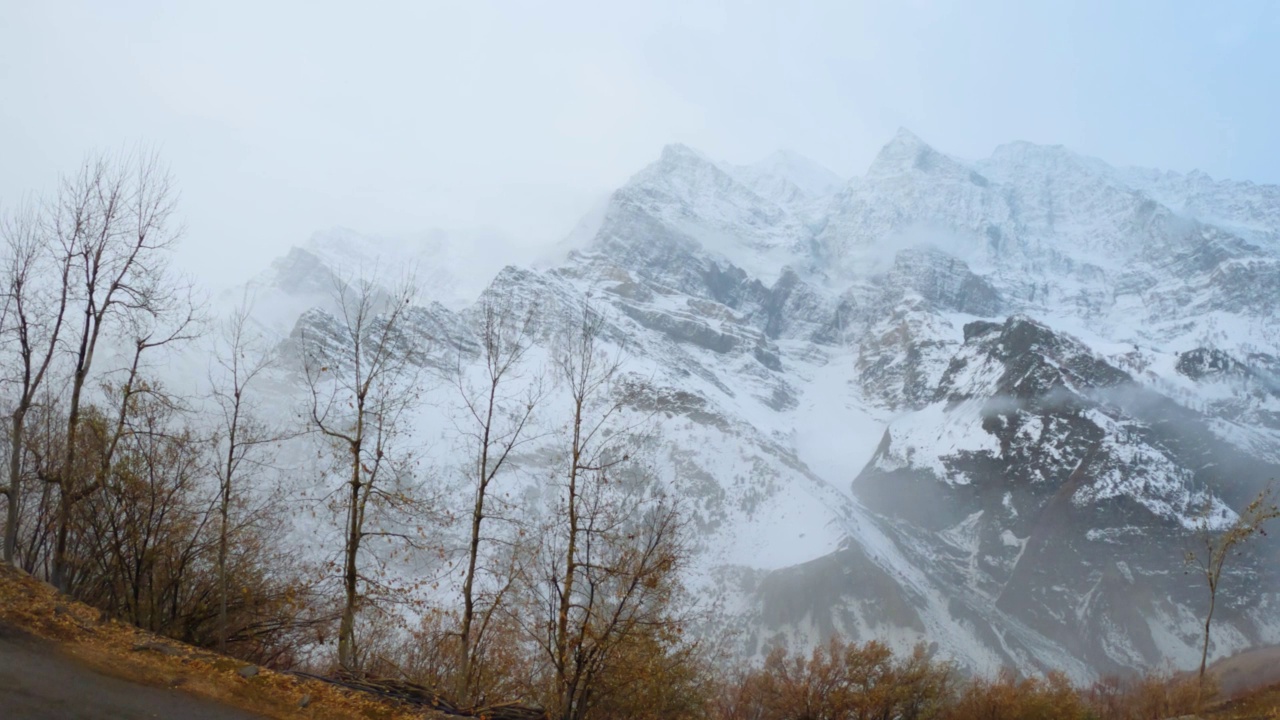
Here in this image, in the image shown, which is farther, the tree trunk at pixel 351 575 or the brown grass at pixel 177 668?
the tree trunk at pixel 351 575

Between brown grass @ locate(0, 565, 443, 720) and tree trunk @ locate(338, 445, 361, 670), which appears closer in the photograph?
brown grass @ locate(0, 565, 443, 720)

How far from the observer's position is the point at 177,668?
30.4ft

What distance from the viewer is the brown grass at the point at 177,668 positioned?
29.3ft

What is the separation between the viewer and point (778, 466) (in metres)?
130

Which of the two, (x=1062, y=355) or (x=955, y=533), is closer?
(x=955, y=533)

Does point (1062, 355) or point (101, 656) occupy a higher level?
point (1062, 355)

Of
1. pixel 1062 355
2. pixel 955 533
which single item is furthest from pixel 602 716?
pixel 1062 355

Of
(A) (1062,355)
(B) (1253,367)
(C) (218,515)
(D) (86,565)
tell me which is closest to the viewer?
(D) (86,565)

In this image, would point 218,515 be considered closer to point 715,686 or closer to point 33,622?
point 33,622

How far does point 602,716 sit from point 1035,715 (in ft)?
78.3

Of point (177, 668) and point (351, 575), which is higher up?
point (351, 575)

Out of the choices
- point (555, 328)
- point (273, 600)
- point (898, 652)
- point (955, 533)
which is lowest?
point (898, 652)

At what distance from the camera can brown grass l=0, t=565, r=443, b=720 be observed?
8.93m

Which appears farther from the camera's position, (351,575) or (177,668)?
(351,575)
